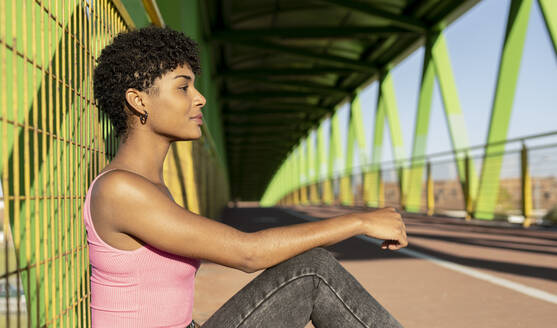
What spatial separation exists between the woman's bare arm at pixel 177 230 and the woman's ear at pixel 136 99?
0.84ft

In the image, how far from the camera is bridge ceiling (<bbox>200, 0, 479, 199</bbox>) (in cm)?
1442

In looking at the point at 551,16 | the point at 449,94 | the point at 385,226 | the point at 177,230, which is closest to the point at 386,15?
the point at 449,94

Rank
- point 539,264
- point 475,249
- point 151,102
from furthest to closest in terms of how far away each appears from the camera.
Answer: point 475,249 < point 539,264 < point 151,102

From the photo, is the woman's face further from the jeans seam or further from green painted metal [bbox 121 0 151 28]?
green painted metal [bbox 121 0 151 28]

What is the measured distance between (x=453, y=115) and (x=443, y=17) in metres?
2.97

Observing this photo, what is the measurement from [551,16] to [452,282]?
733 centimetres

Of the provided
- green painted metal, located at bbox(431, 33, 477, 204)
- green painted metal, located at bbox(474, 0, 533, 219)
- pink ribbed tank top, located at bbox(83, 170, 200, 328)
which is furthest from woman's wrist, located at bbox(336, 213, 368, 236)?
green painted metal, located at bbox(431, 33, 477, 204)

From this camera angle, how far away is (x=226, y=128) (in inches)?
1355

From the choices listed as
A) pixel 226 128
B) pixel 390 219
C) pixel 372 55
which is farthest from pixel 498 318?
pixel 226 128

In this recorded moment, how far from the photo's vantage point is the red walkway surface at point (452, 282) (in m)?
2.73

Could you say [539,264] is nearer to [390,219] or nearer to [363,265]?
[363,265]

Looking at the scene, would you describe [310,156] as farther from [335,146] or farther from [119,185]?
[119,185]

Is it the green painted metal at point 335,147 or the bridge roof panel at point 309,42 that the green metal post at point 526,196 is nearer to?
the bridge roof panel at point 309,42

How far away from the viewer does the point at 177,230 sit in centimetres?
126
